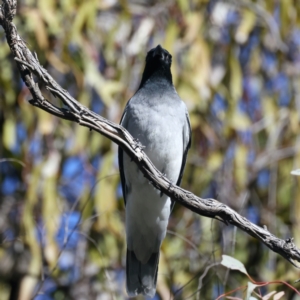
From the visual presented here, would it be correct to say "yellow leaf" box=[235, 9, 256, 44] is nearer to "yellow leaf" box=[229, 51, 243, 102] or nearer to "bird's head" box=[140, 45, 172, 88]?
"yellow leaf" box=[229, 51, 243, 102]

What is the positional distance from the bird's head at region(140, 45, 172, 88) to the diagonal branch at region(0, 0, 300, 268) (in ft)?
5.08

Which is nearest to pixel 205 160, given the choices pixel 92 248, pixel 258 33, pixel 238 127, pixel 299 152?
pixel 238 127

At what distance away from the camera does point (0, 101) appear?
15.1ft

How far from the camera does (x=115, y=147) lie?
14.2ft

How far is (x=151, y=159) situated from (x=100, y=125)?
4.11 ft

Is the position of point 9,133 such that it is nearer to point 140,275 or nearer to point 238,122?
point 140,275

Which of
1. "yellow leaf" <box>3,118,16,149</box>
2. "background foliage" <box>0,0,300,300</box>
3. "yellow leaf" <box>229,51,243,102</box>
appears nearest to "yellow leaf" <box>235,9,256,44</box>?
"background foliage" <box>0,0,300,300</box>

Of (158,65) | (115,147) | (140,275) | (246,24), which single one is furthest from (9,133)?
(246,24)

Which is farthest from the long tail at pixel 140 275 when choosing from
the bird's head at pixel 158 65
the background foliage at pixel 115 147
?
the bird's head at pixel 158 65

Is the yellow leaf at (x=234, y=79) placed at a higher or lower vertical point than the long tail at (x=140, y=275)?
higher

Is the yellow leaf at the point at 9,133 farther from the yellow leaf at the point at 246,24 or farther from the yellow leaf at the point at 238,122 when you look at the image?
the yellow leaf at the point at 246,24

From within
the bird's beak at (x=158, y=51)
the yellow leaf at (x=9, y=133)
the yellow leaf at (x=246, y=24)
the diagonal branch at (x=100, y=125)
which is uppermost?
the yellow leaf at (x=246, y=24)

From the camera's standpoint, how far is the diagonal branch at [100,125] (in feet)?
7.35

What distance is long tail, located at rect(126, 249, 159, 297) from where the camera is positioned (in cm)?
361
